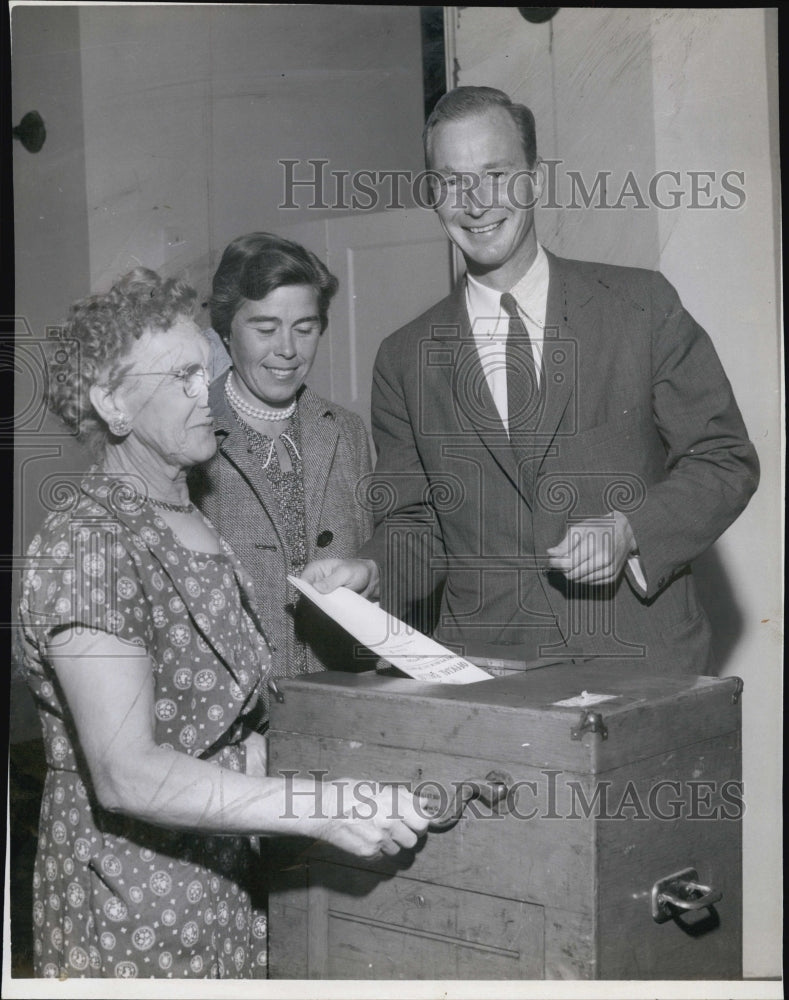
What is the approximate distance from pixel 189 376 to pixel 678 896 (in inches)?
50.2

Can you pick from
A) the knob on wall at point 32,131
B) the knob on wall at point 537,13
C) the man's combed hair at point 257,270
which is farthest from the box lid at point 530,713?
the knob on wall at point 537,13

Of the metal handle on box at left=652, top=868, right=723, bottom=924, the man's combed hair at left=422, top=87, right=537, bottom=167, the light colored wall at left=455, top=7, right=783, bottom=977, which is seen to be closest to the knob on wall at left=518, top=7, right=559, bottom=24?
the light colored wall at left=455, top=7, right=783, bottom=977

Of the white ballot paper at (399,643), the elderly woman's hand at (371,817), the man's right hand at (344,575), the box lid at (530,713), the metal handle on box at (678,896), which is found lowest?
the metal handle on box at (678,896)

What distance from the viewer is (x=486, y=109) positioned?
7.76 ft

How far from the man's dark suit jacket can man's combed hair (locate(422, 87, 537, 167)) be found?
Result: 0.86 feet

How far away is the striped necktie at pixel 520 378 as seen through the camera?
2.37 metres

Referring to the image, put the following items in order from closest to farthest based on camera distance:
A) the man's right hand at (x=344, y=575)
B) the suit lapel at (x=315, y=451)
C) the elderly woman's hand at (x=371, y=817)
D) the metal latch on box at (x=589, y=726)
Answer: the metal latch on box at (x=589, y=726), the elderly woman's hand at (x=371, y=817), the man's right hand at (x=344, y=575), the suit lapel at (x=315, y=451)

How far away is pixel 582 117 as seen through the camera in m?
2.39

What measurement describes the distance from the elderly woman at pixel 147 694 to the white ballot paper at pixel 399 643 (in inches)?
6.9

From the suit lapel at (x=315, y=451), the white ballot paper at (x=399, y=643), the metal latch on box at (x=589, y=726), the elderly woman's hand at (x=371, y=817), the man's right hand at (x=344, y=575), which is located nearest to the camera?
the metal latch on box at (x=589, y=726)

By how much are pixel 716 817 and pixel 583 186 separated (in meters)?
1.32

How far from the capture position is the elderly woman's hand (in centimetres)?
186

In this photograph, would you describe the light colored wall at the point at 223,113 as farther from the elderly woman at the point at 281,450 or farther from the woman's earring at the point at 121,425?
the woman's earring at the point at 121,425

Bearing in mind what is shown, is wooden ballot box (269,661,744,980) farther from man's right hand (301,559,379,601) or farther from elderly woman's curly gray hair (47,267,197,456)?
elderly woman's curly gray hair (47,267,197,456)
